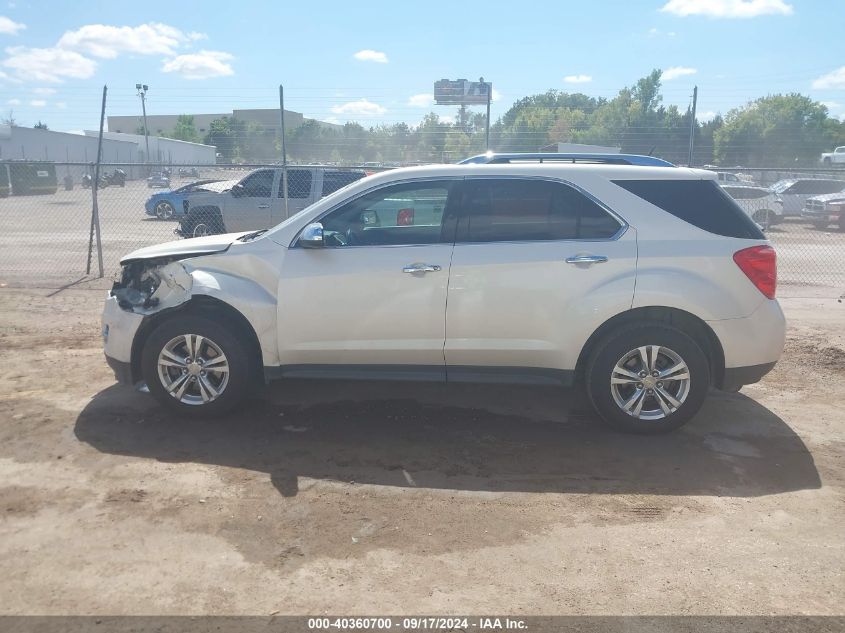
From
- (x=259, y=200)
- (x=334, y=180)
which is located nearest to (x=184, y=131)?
(x=259, y=200)

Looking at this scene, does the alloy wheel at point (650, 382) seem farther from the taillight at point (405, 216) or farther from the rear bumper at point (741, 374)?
the taillight at point (405, 216)

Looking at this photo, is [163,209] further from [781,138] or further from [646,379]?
[781,138]

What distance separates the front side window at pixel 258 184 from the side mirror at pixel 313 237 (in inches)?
332

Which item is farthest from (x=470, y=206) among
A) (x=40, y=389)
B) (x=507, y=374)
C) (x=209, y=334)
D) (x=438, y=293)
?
(x=40, y=389)

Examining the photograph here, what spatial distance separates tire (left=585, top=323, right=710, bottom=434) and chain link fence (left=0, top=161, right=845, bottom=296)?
343 centimetres

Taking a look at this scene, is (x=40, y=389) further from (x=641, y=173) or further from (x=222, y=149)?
(x=222, y=149)

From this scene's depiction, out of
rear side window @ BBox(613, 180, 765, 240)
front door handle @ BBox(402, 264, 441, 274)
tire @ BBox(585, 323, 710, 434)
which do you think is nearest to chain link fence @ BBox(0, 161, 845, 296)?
rear side window @ BBox(613, 180, 765, 240)

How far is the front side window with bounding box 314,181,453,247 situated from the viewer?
193 inches

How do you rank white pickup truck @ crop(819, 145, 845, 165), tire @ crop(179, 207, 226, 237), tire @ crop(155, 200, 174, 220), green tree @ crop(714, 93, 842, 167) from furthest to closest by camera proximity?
1. white pickup truck @ crop(819, 145, 845, 165)
2. green tree @ crop(714, 93, 842, 167)
3. tire @ crop(155, 200, 174, 220)
4. tire @ crop(179, 207, 226, 237)

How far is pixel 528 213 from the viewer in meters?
4.80

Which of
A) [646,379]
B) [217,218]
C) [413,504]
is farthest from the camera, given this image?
[217,218]

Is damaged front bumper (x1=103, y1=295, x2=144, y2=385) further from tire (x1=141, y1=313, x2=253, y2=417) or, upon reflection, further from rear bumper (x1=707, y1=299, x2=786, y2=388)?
rear bumper (x1=707, y1=299, x2=786, y2=388)

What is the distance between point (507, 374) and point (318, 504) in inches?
66.0

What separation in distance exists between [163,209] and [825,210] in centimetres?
2142
